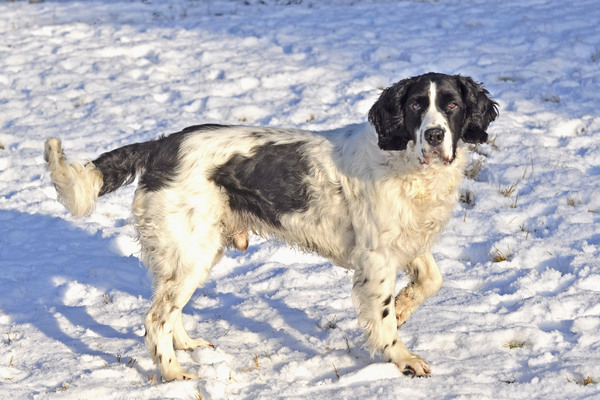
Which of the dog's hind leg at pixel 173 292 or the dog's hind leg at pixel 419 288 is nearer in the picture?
the dog's hind leg at pixel 173 292

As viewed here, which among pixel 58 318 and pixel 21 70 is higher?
pixel 21 70

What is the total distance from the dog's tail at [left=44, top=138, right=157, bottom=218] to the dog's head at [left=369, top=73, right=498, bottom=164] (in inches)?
54.3

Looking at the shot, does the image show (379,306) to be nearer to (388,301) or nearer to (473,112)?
(388,301)

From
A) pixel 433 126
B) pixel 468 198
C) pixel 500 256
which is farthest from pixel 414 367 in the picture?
pixel 468 198

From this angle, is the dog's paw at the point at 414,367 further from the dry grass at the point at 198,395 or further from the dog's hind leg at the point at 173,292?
the dog's hind leg at the point at 173,292

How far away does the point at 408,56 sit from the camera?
358 inches

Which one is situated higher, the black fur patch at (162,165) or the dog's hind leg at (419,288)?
the black fur patch at (162,165)

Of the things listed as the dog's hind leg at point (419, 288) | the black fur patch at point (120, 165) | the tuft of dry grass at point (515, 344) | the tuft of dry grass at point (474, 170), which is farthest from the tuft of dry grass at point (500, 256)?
the black fur patch at point (120, 165)

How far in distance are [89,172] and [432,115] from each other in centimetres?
193

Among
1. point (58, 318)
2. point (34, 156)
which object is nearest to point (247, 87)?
point (34, 156)

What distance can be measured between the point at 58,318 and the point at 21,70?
5.47 meters

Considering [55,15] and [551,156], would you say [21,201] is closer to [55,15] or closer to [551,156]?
[551,156]

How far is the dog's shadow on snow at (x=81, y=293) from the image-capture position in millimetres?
4555

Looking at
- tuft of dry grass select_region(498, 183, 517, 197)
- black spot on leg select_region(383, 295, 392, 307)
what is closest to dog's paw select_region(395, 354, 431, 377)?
black spot on leg select_region(383, 295, 392, 307)
